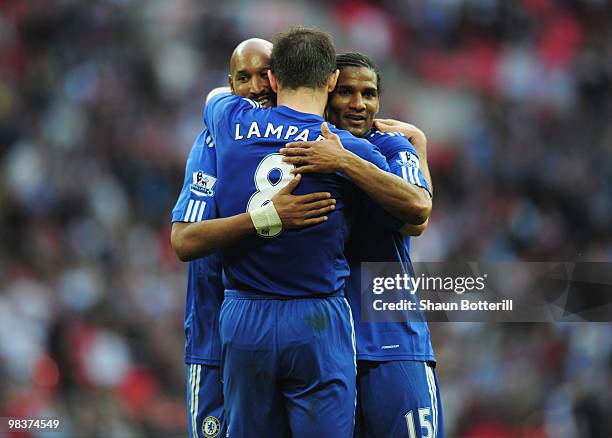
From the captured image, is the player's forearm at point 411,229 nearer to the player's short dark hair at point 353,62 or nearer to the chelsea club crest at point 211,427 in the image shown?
the player's short dark hair at point 353,62

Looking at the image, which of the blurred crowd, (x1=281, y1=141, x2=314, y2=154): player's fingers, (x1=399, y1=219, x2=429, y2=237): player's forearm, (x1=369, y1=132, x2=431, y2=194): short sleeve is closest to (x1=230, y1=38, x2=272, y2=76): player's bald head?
(x1=369, y1=132, x2=431, y2=194): short sleeve

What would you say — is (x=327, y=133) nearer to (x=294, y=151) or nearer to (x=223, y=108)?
Answer: (x=294, y=151)

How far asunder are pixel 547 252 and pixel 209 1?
473cm

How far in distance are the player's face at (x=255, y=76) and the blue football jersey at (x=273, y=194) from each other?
436 mm

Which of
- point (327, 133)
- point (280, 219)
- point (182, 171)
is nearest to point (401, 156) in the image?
point (327, 133)

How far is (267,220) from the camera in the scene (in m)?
3.72

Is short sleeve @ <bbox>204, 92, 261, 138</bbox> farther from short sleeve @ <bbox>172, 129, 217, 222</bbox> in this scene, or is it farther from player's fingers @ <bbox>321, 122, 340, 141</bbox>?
player's fingers @ <bbox>321, 122, 340, 141</bbox>

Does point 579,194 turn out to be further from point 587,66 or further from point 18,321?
point 18,321

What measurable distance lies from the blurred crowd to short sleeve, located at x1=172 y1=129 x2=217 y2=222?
162 inches

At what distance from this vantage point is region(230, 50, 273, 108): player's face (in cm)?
436

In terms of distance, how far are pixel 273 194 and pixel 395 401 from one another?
3.27 feet

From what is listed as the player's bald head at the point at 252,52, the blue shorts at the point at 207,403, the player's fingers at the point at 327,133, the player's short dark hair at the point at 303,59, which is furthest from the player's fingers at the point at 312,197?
the blue shorts at the point at 207,403

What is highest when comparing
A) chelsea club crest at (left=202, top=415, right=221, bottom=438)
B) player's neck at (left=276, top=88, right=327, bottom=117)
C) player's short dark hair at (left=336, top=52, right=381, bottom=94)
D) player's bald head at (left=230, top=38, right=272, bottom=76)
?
player's bald head at (left=230, top=38, right=272, bottom=76)

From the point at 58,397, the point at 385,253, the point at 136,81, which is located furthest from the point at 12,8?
the point at 385,253
